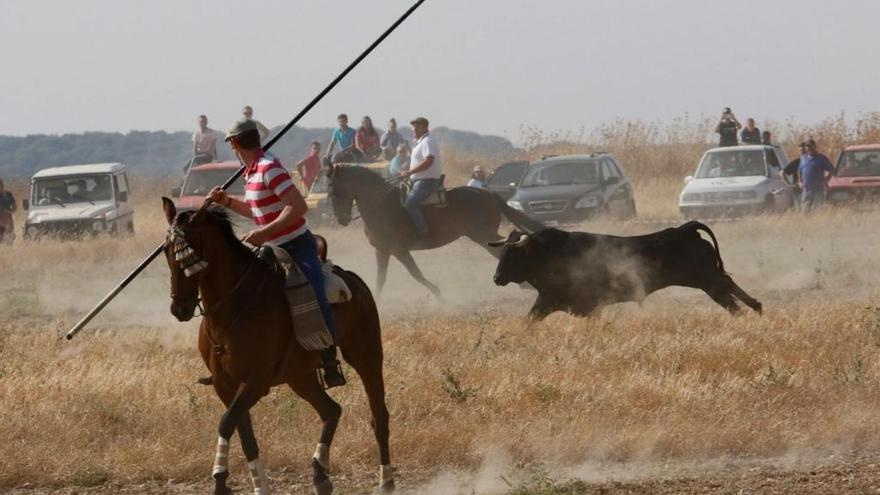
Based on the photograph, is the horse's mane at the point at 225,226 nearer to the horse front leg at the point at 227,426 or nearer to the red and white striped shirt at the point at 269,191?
the red and white striped shirt at the point at 269,191

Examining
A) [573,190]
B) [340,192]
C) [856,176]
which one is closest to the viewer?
[340,192]

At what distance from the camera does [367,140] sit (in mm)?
35250

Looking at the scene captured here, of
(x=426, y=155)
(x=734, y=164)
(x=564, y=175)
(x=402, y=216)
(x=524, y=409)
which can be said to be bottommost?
(x=734, y=164)

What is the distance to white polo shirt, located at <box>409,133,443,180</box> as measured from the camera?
2186cm

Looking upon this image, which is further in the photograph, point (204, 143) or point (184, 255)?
point (204, 143)

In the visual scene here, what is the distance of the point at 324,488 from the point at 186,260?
61.5 inches

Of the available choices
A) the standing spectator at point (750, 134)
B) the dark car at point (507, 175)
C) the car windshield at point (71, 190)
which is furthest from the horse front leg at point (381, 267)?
the standing spectator at point (750, 134)

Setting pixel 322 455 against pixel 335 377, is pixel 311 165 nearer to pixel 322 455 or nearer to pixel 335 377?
pixel 335 377

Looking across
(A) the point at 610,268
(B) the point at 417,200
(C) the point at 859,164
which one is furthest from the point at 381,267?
(C) the point at 859,164

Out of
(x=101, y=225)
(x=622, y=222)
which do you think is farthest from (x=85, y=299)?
(x=622, y=222)

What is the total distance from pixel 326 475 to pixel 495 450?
5.40 ft

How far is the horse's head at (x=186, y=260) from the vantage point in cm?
935

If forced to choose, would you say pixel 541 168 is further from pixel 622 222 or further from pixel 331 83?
pixel 331 83

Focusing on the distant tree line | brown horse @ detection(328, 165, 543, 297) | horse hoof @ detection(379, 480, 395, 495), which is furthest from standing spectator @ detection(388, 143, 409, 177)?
the distant tree line
